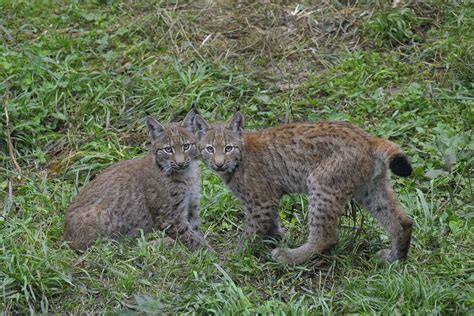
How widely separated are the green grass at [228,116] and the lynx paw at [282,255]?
8 cm

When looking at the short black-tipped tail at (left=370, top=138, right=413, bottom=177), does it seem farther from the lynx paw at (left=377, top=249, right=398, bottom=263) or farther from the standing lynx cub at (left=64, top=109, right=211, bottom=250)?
the standing lynx cub at (left=64, top=109, right=211, bottom=250)

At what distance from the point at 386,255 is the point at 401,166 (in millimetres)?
794

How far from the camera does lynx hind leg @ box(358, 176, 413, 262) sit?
7977 mm

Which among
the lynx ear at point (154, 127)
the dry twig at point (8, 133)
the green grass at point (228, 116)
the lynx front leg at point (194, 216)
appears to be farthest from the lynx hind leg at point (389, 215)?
the dry twig at point (8, 133)

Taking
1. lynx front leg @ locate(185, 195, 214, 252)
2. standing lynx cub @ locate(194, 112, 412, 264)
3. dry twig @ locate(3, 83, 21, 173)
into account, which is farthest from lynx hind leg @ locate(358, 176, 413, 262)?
dry twig @ locate(3, 83, 21, 173)

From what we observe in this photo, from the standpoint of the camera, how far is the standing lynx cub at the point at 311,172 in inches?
312

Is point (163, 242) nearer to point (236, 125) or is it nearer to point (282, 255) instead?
point (282, 255)

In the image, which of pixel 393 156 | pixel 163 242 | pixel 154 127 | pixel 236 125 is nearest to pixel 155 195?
pixel 154 127

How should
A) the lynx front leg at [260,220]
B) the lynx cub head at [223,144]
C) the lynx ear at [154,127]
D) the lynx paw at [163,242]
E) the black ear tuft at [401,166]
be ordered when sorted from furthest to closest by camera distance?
the lynx ear at [154,127], the lynx cub head at [223,144], the lynx front leg at [260,220], the lynx paw at [163,242], the black ear tuft at [401,166]

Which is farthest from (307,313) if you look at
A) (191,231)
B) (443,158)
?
(443,158)

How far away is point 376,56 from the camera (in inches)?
464

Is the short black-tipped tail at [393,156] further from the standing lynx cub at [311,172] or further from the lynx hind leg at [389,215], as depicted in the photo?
the lynx hind leg at [389,215]

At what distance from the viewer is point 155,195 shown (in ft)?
29.2

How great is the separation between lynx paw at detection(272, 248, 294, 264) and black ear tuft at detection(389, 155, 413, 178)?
1027mm
